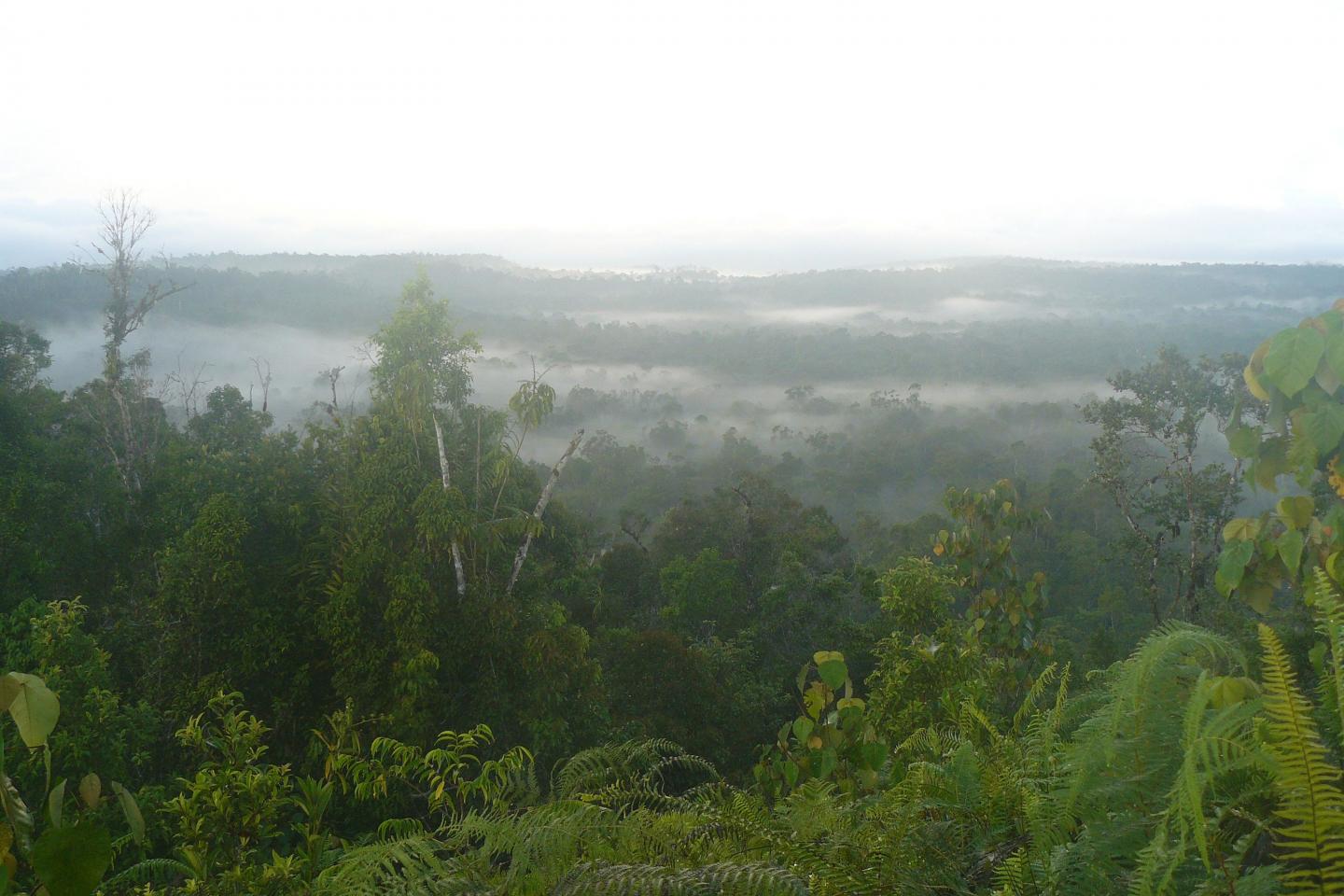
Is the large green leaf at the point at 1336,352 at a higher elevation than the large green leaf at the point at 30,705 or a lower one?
higher

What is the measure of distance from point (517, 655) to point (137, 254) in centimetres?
1060

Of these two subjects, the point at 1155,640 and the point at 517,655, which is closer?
the point at 1155,640

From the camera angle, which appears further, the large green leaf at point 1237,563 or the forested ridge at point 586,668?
the large green leaf at point 1237,563

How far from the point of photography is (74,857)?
999mm

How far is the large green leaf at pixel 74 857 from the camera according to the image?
3.22 ft

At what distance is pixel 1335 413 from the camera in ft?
5.51

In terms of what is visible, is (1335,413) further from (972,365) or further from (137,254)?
(972,365)

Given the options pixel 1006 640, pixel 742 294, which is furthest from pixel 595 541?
pixel 742 294

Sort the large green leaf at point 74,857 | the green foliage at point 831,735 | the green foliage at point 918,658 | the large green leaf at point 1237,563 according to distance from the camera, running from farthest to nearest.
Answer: the green foliage at point 918,658 < the green foliage at point 831,735 < the large green leaf at point 1237,563 < the large green leaf at point 74,857

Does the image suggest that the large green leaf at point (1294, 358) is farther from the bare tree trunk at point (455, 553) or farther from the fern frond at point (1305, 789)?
the bare tree trunk at point (455, 553)

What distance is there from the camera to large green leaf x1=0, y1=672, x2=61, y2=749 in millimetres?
1058

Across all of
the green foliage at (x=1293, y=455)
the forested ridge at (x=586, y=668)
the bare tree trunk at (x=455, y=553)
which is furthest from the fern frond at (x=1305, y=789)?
the bare tree trunk at (x=455, y=553)

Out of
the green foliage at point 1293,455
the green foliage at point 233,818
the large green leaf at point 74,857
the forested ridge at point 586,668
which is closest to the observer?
the large green leaf at point 74,857

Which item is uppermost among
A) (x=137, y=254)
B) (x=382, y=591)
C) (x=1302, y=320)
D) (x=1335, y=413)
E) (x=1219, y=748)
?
(x=137, y=254)
